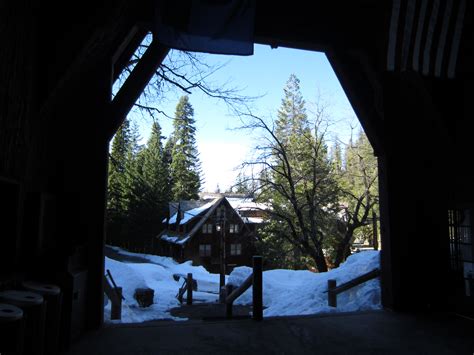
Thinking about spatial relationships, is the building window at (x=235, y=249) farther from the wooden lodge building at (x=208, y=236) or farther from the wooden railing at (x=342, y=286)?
the wooden railing at (x=342, y=286)

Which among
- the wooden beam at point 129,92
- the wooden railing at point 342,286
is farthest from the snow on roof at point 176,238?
the wooden beam at point 129,92

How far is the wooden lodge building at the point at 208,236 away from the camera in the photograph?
33.0 metres

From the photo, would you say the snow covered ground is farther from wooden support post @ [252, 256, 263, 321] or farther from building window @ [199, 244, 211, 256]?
building window @ [199, 244, 211, 256]

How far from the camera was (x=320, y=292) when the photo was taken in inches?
328

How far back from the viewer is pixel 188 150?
4653 cm

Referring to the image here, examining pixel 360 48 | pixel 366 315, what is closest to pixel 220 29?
pixel 360 48

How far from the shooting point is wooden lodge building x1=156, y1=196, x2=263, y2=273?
3303 centimetres

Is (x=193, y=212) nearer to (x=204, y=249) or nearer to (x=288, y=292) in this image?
(x=204, y=249)

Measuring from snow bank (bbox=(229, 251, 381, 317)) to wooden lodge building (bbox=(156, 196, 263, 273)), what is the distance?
21730 mm

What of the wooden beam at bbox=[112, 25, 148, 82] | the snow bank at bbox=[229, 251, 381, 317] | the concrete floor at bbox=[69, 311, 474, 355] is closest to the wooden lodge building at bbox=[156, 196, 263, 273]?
the snow bank at bbox=[229, 251, 381, 317]
